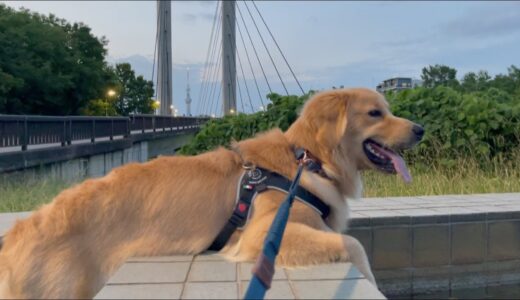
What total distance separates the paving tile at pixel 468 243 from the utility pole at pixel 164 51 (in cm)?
3665

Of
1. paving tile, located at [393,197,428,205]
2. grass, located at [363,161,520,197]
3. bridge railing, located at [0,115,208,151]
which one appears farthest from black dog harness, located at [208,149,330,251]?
bridge railing, located at [0,115,208,151]

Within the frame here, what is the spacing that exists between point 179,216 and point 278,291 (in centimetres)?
79

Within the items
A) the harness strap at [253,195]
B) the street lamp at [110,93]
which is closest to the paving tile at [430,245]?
the harness strap at [253,195]

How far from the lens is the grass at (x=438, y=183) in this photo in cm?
658

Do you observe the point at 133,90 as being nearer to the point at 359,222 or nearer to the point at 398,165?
the point at 359,222

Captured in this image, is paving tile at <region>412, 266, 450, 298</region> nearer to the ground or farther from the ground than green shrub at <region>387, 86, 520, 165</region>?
nearer to the ground

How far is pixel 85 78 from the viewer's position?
49281mm

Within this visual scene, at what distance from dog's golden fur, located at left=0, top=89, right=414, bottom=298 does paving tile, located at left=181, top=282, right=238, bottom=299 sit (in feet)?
1.31

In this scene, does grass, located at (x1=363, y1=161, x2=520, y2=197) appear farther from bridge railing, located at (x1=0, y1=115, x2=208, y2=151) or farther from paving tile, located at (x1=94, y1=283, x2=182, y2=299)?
bridge railing, located at (x1=0, y1=115, x2=208, y2=151)

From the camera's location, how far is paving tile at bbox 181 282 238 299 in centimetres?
207

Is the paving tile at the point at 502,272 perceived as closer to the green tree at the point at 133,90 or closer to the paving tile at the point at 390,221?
the paving tile at the point at 390,221

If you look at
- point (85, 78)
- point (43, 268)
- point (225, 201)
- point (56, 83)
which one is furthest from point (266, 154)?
point (85, 78)

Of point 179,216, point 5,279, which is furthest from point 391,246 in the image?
point 5,279

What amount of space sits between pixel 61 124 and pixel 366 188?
15.2 metres
